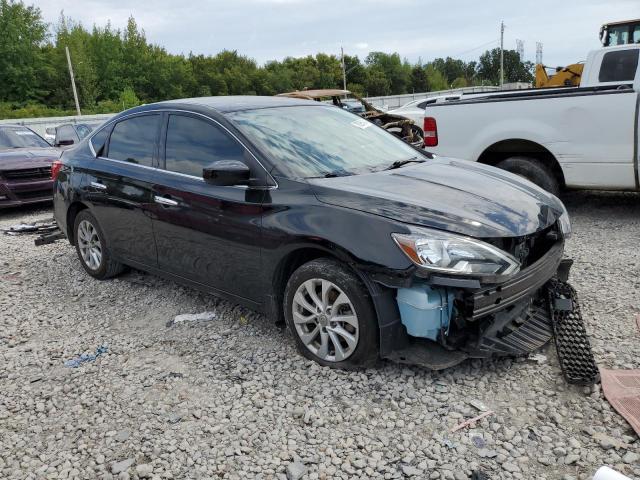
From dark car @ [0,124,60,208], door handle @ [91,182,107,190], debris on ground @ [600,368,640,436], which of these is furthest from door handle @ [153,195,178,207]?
dark car @ [0,124,60,208]

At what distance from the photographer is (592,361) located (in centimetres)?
327

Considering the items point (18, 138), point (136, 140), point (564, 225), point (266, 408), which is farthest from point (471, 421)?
point (18, 138)

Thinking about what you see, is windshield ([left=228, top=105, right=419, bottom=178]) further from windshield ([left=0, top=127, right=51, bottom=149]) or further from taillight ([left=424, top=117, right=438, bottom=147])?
windshield ([left=0, top=127, right=51, bottom=149])

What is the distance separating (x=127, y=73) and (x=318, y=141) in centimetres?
7357

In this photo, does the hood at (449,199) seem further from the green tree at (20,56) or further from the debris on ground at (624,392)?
the green tree at (20,56)

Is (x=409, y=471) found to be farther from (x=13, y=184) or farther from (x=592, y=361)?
(x=13, y=184)

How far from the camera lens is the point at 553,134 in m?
6.45

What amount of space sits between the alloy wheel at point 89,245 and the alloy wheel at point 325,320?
2658mm

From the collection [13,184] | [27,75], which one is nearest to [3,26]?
[27,75]

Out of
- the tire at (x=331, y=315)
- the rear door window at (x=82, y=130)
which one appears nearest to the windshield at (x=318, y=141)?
the tire at (x=331, y=315)

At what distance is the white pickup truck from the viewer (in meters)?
6.08

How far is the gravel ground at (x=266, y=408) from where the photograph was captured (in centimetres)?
267

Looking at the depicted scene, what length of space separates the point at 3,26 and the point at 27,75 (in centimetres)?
579

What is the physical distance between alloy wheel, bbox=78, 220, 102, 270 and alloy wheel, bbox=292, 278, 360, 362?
2.66 metres
